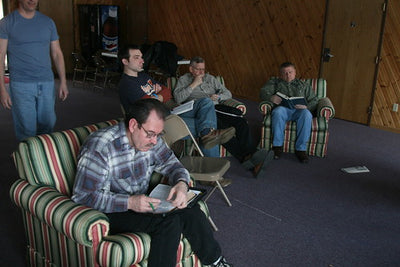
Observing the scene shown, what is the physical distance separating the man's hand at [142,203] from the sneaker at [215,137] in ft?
6.21

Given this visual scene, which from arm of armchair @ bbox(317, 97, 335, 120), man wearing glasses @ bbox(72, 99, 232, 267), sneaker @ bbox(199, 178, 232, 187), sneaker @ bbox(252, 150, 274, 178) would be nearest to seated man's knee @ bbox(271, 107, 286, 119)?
arm of armchair @ bbox(317, 97, 335, 120)

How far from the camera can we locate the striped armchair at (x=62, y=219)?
76.5 inches

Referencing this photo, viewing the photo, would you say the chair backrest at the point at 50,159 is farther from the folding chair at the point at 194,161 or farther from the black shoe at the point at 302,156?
the black shoe at the point at 302,156

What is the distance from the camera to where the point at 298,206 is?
3564 millimetres

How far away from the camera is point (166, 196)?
91.0 inches

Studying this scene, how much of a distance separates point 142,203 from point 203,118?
225 cm

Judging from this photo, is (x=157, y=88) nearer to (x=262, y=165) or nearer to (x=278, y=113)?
(x=262, y=165)

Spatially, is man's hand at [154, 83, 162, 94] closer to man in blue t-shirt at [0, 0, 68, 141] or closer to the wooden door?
man in blue t-shirt at [0, 0, 68, 141]

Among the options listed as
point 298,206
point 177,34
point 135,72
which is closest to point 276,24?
point 177,34

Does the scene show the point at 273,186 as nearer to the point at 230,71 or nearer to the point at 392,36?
the point at 392,36

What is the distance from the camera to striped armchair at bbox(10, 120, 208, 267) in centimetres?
194

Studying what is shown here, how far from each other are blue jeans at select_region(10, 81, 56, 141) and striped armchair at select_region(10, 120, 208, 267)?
1146 millimetres

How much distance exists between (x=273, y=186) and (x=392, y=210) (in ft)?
3.46

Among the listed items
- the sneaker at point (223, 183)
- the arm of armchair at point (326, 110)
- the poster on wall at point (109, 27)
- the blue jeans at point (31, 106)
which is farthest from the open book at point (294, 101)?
the poster on wall at point (109, 27)
